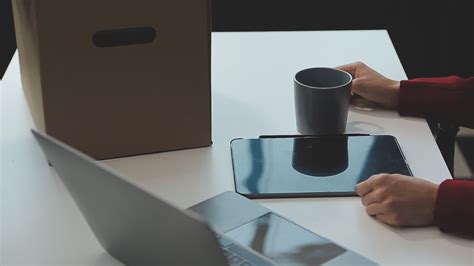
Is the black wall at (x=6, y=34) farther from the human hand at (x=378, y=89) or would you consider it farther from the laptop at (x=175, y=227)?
the laptop at (x=175, y=227)

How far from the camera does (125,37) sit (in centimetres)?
124

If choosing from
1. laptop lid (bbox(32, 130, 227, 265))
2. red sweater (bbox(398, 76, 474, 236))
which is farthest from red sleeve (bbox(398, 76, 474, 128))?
laptop lid (bbox(32, 130, 227, 265))

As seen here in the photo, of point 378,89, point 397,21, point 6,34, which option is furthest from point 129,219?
point 397,21

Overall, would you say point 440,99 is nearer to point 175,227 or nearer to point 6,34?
point 175,227

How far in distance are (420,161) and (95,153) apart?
0.52m

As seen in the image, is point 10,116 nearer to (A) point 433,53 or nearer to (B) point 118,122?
(B) point 118,122

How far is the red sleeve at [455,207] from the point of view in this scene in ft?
3.59

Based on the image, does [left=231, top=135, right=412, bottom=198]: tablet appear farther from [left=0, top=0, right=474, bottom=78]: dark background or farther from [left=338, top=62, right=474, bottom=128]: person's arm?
[left=0, top=0, right=474, bottom=78]: dark background

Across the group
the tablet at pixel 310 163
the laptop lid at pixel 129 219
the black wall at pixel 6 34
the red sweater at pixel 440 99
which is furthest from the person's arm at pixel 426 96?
the black wall at pixel 6 34

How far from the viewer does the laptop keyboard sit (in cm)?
102

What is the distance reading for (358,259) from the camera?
104cm

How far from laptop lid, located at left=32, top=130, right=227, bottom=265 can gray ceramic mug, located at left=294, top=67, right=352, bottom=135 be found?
17.5 inches

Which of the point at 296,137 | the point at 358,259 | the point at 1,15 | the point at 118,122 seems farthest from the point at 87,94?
the point at 1,15

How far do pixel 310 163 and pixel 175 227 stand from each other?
1.55ft
